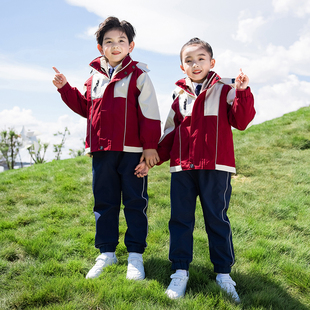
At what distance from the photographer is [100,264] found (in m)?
2.22

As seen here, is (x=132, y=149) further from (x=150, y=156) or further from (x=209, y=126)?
(x=209, y=126)

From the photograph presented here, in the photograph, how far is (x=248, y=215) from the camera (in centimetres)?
337

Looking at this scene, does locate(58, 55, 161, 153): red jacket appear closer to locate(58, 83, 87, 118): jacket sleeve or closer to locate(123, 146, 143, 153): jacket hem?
locate(123, 146, 143, 153): jacket hem

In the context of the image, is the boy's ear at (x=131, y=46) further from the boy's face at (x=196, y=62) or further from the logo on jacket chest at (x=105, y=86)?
the boy's face at (x=196, y=62)

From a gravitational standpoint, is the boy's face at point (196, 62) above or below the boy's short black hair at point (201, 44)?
below

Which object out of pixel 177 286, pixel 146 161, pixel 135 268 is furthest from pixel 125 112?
pixel 177 286

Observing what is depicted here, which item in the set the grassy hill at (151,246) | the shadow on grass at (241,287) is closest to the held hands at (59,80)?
the grassy hill at (151,246)

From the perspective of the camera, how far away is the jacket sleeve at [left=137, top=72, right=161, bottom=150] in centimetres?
215

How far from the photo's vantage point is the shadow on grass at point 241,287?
1.88 m

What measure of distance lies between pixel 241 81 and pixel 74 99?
4.18 feet

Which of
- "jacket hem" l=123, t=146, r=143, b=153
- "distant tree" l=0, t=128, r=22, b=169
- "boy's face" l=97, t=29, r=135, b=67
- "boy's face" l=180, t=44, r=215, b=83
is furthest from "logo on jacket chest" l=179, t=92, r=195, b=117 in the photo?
"distant tree" l=0, t=128, r=22, b=169

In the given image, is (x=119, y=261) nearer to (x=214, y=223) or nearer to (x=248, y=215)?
(x=214, y=223)

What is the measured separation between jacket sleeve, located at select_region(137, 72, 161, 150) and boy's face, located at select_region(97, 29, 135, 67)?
224 millimetres

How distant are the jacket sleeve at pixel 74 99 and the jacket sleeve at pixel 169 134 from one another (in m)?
0.69
